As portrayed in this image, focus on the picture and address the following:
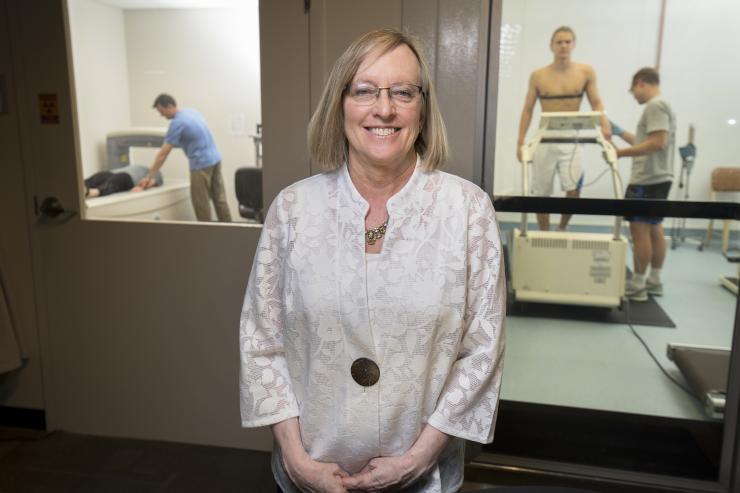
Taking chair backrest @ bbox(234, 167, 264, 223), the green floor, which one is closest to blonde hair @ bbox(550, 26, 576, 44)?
the green floor

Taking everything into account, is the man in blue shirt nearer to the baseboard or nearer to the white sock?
the baseboard

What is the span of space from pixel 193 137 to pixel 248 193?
320 mm

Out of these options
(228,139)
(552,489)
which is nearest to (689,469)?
(552,489)

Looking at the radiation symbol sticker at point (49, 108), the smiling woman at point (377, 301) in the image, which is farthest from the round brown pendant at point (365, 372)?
the radiation symbol sticker at point (49, 108)

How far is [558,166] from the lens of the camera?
2.34 meters

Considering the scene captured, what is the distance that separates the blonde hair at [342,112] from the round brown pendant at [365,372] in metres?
0.42

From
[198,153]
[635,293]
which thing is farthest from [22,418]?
[635,293]

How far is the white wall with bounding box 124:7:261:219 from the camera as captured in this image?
7.30 feet

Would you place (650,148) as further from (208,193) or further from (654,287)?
(208,193)

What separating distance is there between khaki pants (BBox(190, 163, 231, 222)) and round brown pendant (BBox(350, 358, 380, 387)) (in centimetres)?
136

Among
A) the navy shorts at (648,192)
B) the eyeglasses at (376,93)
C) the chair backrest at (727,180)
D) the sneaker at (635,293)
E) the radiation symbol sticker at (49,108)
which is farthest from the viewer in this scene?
the sneaker at (635,293)

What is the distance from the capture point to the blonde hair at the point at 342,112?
1136 millimetres

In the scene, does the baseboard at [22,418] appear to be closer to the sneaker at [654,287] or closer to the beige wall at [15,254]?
the beige wall at [15,254]

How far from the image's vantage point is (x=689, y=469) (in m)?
2.22
